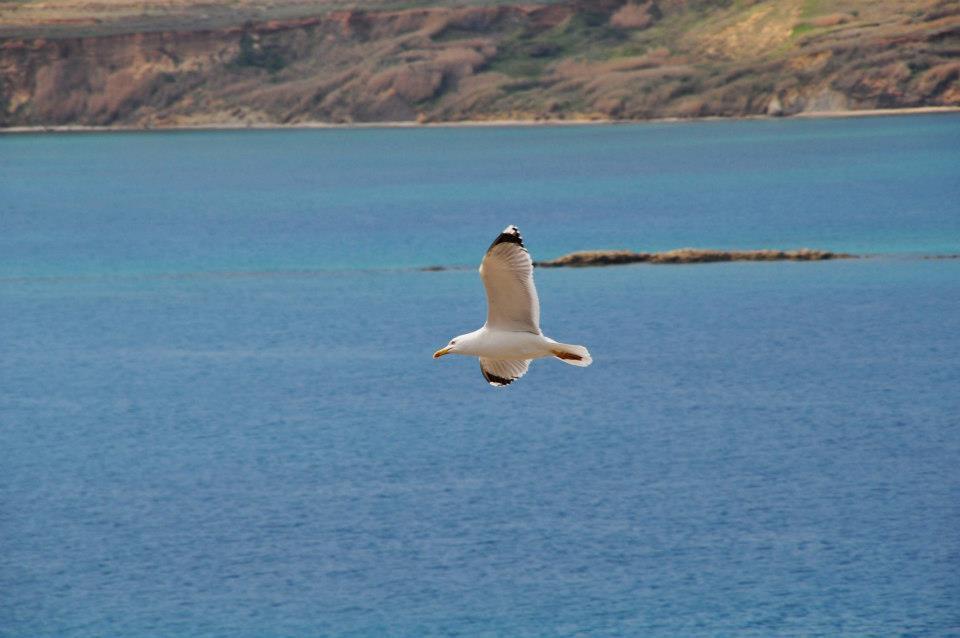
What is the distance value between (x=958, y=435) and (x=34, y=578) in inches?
1285

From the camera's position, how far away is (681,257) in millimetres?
104688

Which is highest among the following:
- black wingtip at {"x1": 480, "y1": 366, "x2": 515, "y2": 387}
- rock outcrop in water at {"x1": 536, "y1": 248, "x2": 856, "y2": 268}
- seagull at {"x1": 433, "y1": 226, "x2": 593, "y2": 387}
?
seagull at {"x1": 433, "y1": 226, "x2": 593, "y2": 387}

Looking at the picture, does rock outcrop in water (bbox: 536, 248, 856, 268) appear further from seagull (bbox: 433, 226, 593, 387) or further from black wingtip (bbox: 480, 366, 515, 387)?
seagull (bbox: 433, 226, 593, 387)

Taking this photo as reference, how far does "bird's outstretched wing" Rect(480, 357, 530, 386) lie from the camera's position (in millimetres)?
22656

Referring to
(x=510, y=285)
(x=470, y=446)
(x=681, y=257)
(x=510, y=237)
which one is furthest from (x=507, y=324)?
(x=681, y=257)

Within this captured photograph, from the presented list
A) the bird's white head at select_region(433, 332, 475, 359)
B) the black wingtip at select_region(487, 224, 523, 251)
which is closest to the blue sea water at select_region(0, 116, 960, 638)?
the bird's white head at select_region(433, 332, 475, 359)

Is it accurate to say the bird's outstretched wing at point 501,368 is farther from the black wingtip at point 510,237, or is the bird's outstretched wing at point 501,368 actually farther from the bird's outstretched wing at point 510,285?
the black wingtip at point 510,237

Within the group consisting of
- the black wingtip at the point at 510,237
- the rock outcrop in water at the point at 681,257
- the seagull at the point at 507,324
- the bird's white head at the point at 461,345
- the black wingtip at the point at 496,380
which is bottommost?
the rock outcrop in water at the point at 681,257

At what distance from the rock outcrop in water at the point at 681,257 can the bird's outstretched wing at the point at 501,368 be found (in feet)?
236

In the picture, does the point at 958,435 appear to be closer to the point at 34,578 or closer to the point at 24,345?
the point at 34,578

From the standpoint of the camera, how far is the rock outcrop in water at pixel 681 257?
97.7m

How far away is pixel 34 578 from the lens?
49719 mm

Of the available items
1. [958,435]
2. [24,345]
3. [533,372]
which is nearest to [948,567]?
[958,435]

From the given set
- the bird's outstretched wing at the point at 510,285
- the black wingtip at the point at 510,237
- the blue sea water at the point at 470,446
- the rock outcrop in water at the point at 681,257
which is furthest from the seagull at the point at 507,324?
the rock outcrop in water at the point at 681,257
